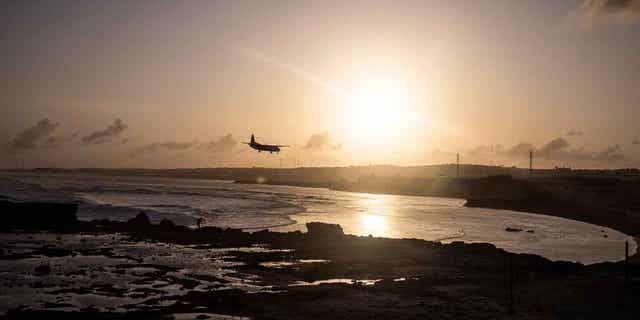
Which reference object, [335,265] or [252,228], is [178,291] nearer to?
[335,265]

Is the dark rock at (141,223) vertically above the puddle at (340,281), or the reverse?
the dark rock at (141,223)

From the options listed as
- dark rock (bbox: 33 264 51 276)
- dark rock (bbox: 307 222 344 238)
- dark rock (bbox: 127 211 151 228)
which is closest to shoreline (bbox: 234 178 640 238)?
dark rock (bbox: 307 222 344 238)

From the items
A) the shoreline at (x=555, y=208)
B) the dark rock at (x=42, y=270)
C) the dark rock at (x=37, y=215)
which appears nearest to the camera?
the dark rock at (x=42, y=270)

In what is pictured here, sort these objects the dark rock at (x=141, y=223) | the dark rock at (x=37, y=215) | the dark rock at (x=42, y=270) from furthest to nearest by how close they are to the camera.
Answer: the dark rock at (x=141, y=223) → the dark rock at (x=37, y=215) → the dark rock at (x=42, y=270)

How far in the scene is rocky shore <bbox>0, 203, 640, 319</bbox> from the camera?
21219 mm

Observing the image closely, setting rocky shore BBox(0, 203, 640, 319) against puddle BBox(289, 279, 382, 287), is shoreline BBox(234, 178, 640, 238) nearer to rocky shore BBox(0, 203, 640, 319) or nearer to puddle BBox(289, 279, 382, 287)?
rocky shore BBox(0, 203, 640, 319)

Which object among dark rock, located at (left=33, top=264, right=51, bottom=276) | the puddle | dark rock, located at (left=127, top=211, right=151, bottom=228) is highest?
dark rock, located at (left=127, top=211, right=151, bottom=228)

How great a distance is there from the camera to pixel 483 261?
34.2 m

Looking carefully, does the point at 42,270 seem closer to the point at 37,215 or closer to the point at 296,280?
the point at 296,280

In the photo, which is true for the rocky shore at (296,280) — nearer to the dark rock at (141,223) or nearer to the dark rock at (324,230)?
the dark rock at (324,230)


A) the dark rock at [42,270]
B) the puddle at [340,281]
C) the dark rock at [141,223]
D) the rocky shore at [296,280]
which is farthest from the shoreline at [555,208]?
the dark rock at [42,270]

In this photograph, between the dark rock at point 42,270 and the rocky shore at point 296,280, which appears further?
the dark rock at point 42,270

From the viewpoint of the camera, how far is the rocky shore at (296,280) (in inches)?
835

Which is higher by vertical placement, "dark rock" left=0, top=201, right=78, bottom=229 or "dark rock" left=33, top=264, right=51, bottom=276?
"dark rock" left=0, top=201, right=78, bottom=229
